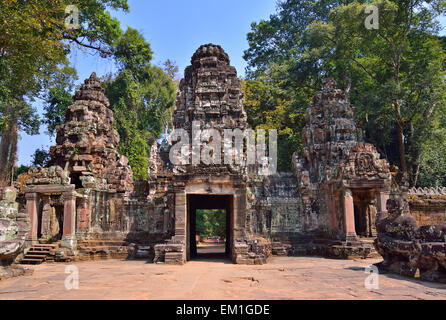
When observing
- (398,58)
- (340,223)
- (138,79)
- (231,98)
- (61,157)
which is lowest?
(340,223)

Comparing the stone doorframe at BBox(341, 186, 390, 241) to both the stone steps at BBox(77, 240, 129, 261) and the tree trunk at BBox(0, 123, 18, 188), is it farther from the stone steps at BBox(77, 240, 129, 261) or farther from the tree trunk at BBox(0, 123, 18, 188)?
the tree trunk at BBox(0, 123, 18, 188)

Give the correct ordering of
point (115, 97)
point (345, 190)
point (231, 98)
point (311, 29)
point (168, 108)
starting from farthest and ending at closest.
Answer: point (168, 108), point (115, 97), point (311, 29), point (231, 98), point (345, 190)

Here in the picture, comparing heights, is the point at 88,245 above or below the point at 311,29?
below

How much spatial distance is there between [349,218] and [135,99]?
71.4 feet

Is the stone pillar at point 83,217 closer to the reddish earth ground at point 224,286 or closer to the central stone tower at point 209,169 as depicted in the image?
the central stone tower at point 209,169

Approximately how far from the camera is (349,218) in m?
12.0

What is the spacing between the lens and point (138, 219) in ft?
44.8

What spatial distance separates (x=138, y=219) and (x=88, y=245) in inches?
84.9

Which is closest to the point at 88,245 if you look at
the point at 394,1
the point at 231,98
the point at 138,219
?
the point at 138,219

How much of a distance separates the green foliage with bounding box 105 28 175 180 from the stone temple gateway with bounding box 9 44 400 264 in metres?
10.6

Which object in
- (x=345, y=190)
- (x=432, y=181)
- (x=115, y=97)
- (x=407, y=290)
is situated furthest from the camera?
(x=115, y=97)

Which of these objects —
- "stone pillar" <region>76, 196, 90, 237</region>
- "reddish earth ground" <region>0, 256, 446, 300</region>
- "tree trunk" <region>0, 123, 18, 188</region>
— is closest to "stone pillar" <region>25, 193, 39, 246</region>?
"stone pillar" <region>76, 196, 90, 237</region>

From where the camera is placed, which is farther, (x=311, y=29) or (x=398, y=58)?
(x=311, y=29)

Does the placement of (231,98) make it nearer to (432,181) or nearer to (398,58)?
(398,58)
